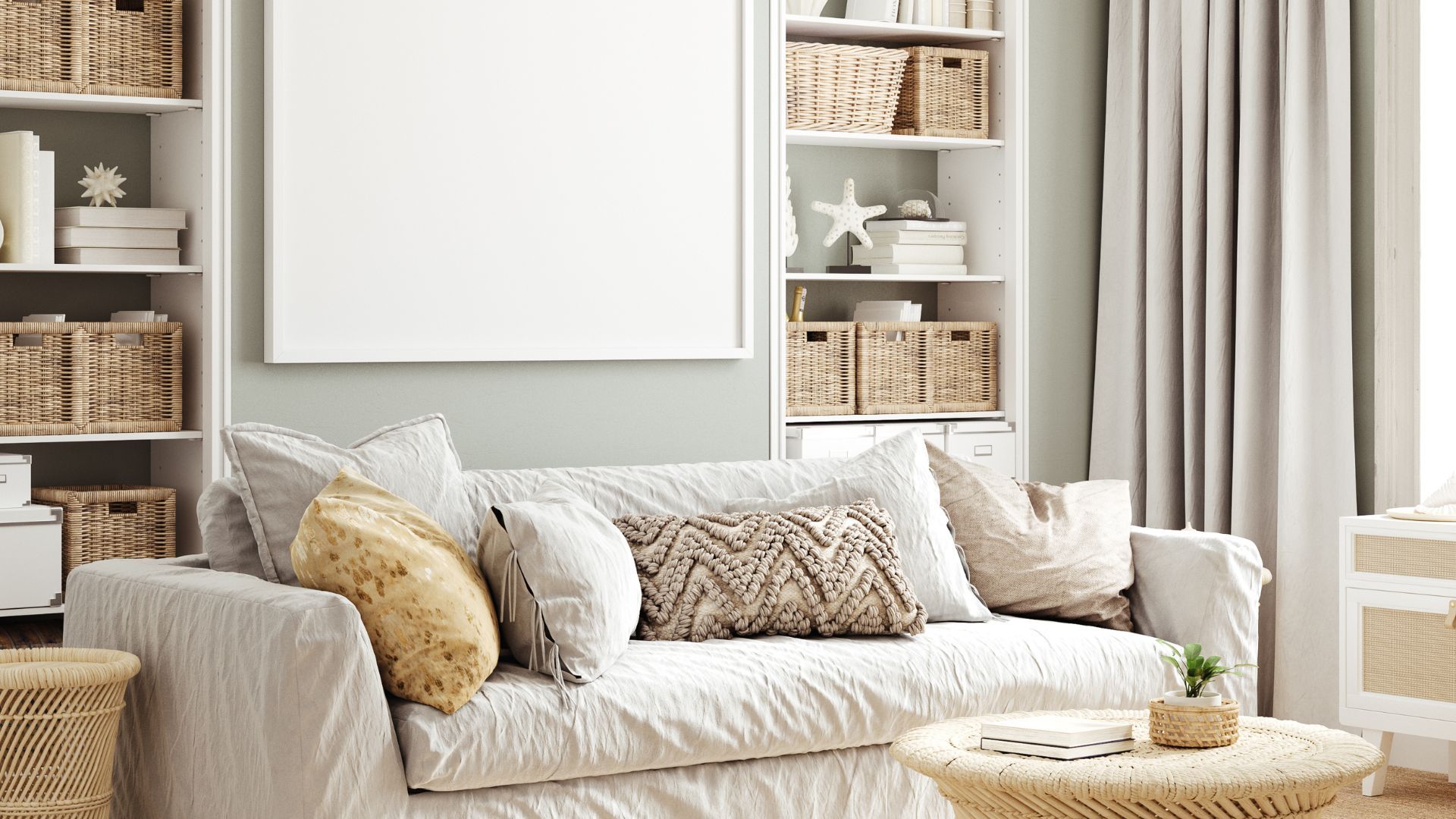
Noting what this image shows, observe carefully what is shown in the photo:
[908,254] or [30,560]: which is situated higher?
[908,254]

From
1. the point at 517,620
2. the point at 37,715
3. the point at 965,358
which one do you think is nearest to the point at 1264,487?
the point at 965,358

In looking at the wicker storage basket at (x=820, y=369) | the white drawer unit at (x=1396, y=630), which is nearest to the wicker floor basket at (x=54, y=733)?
the wicker storage basket at (x=820, y=369)

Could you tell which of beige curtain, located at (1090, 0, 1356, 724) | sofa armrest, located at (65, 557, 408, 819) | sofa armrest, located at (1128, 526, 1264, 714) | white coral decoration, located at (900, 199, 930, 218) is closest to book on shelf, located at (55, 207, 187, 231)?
sofa armrest, located at (65, 557, 408, 819)

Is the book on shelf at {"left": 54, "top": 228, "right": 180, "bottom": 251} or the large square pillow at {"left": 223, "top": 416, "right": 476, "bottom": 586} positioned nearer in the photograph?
the large square pillow at {"left": 223, "top": 416, "right": 476, "bottom": 586}

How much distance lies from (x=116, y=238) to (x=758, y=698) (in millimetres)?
1795

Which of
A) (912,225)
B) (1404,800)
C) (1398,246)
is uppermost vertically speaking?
(912,225)

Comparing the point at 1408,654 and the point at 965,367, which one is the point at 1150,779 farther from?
the point at 965,367

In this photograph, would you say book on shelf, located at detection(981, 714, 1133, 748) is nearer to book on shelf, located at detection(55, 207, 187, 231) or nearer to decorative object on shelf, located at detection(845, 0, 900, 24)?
book on shelf, located at detection(55, 207, 187, 231)

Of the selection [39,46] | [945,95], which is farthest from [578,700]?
[945,95]

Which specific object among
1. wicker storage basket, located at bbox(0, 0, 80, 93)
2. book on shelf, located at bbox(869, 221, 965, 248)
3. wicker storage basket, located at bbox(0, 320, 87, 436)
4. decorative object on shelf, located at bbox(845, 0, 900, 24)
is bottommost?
wicker storage basket, located at bbox(0, 320, 87, 436)

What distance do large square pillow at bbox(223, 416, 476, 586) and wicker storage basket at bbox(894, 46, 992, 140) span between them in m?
2.02

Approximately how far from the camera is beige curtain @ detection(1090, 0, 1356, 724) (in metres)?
4.19

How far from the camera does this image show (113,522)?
3613 mm

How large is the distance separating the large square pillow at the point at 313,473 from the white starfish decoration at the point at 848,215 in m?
1.75
